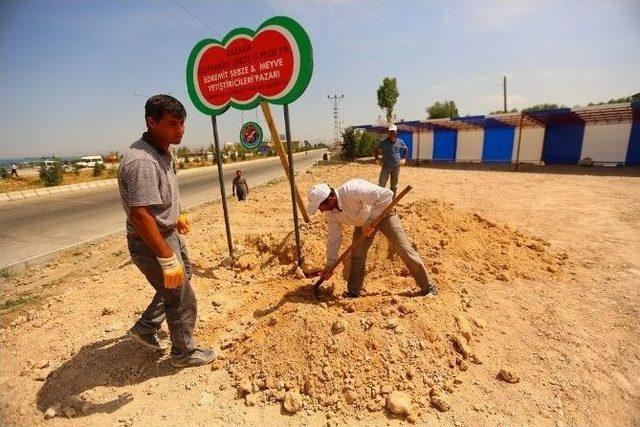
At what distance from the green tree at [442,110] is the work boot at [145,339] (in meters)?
53.4

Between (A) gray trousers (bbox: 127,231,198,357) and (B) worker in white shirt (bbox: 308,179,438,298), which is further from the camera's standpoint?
(B) worker in white shirt (bbox: 308,179,438,298)

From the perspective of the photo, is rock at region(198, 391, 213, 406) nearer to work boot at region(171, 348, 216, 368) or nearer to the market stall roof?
work boot at region(171, 348, 216, 368)

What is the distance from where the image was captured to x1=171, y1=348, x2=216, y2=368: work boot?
116 inches

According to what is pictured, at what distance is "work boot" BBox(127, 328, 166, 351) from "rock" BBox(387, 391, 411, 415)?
2056 mm

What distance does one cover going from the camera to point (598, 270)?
15.2 feet

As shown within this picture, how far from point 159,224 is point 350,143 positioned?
87.3 ft

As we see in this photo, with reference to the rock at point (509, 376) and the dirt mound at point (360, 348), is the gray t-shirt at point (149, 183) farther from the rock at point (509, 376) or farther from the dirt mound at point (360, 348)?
the rock at point (509, 376)

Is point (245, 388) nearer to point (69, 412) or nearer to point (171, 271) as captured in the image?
point (171, 271)

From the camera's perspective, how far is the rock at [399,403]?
2.47 metres

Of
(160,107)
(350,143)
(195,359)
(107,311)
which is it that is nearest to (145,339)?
(195,359)

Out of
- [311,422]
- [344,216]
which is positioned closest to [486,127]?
[344,216]

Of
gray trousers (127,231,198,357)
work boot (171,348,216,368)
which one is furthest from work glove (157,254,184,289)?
work boot (171,348,216,368)

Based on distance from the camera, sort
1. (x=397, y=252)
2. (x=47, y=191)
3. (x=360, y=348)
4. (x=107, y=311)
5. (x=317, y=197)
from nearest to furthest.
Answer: (x=360, y=348) → (x=317, y=197) → (x=397, y=252) → (x=107, y=311) → (x=47, y=191)

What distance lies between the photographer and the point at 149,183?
7.80 ft
